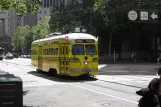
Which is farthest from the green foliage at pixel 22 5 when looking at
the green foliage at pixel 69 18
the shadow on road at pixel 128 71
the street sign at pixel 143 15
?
the green foliage at pixel 69 18

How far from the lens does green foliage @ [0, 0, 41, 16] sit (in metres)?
17.9

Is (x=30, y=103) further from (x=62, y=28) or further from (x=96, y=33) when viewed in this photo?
(x=62, y=28)

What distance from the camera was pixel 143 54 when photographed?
225 feet

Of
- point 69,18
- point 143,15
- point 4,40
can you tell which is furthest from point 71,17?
point 4,40

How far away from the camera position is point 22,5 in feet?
59.8

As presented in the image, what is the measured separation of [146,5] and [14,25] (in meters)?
149

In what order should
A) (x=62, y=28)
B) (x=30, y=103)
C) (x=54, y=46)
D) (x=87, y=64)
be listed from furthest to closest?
(x=62, y=28)
(x=54, y=46)
(x=87, y=64)
(x=30, y=103)

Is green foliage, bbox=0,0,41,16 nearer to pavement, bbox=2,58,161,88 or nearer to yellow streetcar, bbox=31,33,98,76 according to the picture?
yellow streetcar, bbox=31,33,98,76

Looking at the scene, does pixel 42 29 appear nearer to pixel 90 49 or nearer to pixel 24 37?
pixel 24 37

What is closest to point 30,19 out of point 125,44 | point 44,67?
point 125,44

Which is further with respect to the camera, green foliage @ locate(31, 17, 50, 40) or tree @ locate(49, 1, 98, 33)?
green foliage @ locate(31, 17, 50, 40)

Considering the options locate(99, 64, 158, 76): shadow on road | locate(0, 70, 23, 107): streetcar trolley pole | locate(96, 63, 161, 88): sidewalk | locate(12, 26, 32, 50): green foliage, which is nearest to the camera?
locate(0, 70, 23, 107): streetcar trolley pole

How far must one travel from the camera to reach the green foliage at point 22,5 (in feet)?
58.7

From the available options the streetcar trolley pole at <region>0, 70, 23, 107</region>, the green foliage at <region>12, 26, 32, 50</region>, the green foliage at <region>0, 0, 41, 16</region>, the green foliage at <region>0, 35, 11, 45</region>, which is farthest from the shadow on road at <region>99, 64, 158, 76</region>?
the green foliage at <region>0, 35, 11, 45</region>
